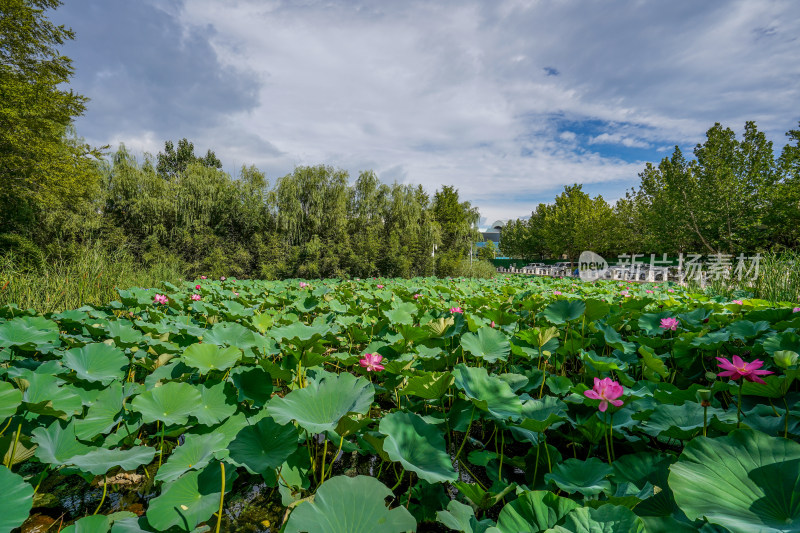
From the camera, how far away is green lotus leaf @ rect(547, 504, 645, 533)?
57 centimetres

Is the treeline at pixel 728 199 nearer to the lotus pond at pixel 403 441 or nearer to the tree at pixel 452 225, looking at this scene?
the tree at pixel 452 225

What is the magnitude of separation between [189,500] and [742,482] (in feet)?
3.97

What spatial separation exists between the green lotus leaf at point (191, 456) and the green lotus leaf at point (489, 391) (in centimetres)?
73

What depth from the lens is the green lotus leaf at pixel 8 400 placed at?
95 centimetres

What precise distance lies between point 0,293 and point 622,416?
19.8 ft

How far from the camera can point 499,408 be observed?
3.53ft

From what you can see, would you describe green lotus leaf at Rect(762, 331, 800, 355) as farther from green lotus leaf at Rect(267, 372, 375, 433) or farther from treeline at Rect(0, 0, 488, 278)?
treeline at Rect(0, 0, 488, 278)

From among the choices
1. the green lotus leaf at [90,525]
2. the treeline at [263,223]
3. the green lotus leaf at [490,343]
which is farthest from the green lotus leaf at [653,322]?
the treeline at [263,223]

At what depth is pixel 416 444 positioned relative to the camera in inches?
36.1

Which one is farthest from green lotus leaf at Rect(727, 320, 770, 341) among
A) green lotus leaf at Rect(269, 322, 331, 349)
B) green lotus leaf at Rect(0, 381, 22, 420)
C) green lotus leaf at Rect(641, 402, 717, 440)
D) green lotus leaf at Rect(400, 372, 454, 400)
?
green lotus leaf at Rect(0, 381, 22, 420)

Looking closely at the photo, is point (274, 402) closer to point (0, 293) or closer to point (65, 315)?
point (65, 315)

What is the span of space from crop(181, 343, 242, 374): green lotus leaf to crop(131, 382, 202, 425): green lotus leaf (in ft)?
0.68

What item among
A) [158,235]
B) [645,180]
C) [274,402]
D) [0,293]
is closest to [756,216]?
[645,180]

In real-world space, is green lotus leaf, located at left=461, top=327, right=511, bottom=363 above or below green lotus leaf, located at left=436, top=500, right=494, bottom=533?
above
